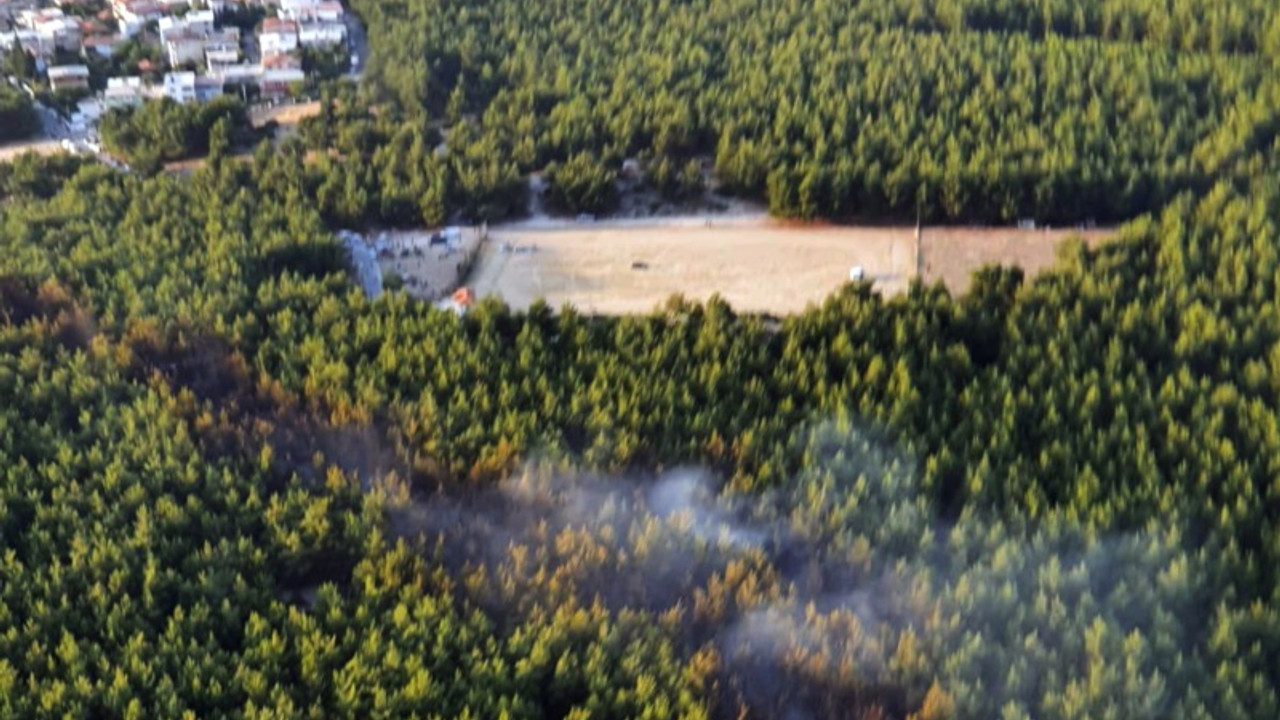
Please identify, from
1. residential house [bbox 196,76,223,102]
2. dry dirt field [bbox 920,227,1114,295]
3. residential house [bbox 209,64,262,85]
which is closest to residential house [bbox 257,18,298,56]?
residential house [bbox 209,64,262,85]

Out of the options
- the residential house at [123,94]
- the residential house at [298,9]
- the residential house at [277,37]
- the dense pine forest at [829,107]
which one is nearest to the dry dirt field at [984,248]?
the dense pine forest at [829,107]

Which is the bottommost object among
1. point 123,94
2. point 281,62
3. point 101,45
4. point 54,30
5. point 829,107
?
point 829,107

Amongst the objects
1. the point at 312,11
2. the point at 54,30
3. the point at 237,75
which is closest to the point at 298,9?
the point at 312,11

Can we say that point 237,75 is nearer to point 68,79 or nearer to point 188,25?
point 188,25

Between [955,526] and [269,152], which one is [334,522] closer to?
[955,526]

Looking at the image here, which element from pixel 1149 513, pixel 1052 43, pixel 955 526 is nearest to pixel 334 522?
pixel 955 526

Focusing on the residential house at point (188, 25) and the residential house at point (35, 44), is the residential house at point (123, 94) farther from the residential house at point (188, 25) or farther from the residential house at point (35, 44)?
the residential house at point (35, 44)

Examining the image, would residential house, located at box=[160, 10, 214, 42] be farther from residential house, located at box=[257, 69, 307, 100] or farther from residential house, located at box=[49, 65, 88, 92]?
residential house, located at box=[257, 69, 307, 100]
